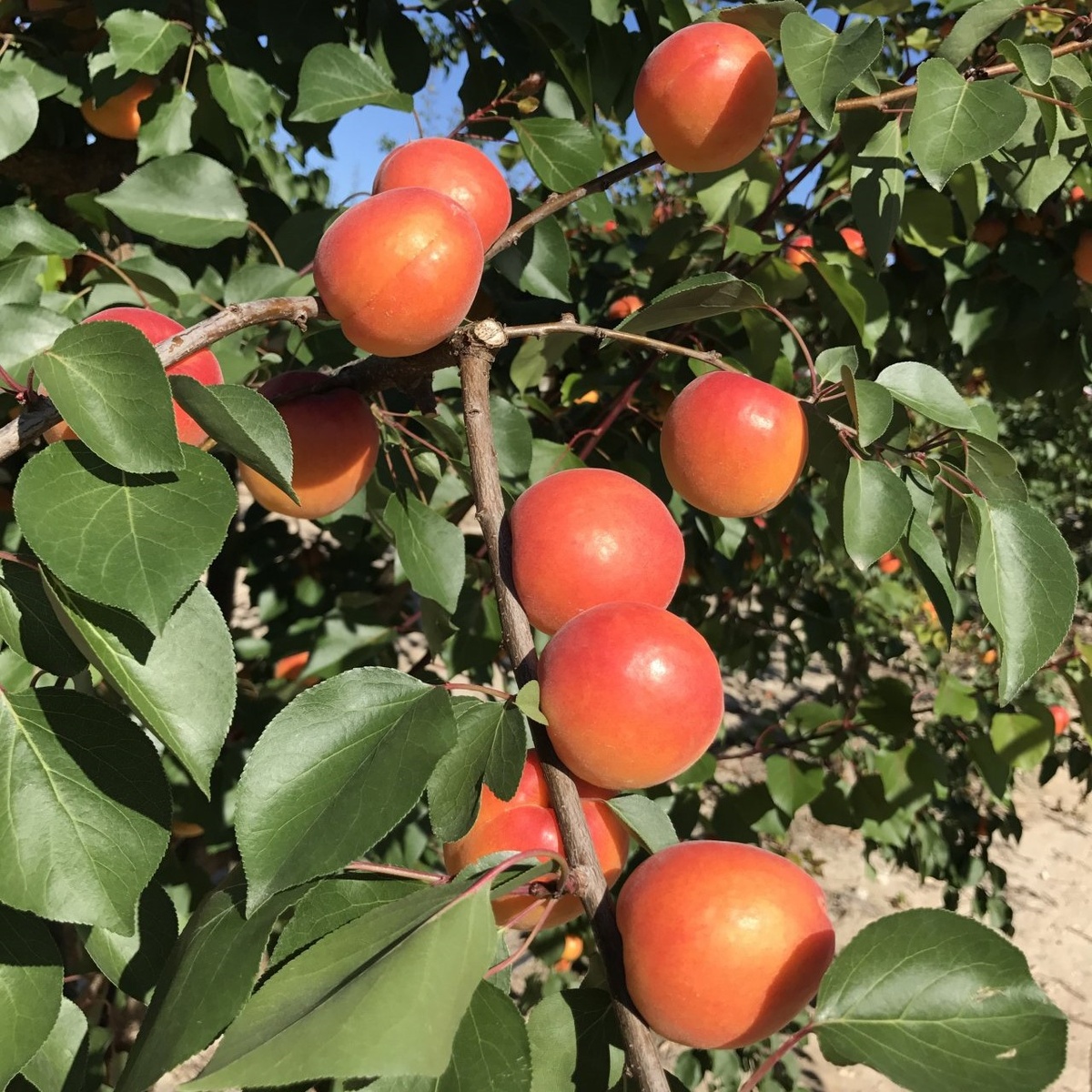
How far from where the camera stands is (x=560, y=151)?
2.91 ft

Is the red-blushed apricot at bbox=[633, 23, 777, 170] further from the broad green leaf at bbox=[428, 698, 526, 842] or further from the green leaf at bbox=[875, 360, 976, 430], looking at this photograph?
the broad green leaf at bbox=[428, 698, 526, 842]

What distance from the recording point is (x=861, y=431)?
64 centimetres

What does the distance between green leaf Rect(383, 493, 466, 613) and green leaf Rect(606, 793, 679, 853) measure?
10.3 inches

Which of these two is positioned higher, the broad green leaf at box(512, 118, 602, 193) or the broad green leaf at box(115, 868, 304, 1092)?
the broad green leaf at box(512, 118, 602, 193)

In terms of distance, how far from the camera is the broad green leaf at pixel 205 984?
0.44 meters

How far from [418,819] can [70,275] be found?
1.07 meters

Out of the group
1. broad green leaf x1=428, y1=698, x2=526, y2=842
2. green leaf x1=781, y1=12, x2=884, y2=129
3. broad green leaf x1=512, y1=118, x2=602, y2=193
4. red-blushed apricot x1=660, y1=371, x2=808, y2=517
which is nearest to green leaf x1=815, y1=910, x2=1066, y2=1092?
broad green leaf x1=428, y1=698, x2=526, y2=842

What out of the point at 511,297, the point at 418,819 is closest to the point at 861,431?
the point at 511,297

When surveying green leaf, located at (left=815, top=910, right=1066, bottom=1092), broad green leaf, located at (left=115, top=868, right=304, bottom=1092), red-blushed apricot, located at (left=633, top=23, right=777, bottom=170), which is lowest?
green leaf, located at (left=815, top=910, right=1066, bottom=1092)

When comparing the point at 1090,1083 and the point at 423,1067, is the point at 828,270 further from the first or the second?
the point at 1090,1083

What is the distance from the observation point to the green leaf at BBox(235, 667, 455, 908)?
0.43 metres

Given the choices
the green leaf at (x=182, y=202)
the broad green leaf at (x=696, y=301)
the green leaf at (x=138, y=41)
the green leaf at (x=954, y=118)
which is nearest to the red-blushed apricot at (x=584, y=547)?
the broad green leaf at (x=696, y=301)

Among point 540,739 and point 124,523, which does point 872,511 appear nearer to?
point 540,739

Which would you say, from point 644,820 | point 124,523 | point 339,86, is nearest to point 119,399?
point 124,523
